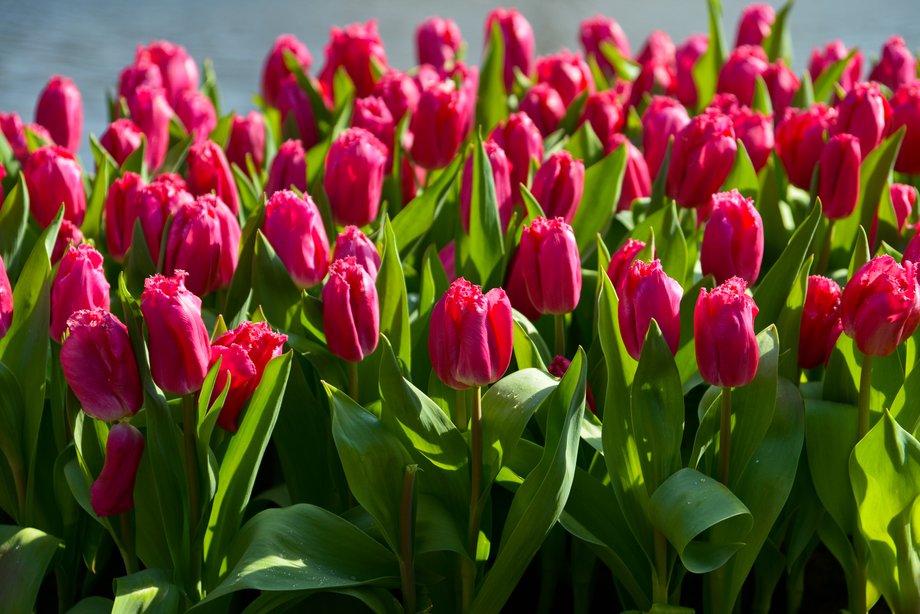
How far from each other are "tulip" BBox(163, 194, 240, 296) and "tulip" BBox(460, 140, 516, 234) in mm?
293

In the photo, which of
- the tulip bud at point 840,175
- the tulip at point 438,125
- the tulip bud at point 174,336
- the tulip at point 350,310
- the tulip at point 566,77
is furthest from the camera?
the tulip at point 566,77

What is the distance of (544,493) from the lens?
1.04 m

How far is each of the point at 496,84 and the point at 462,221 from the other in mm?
824

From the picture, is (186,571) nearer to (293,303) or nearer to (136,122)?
Answer: (293,303)

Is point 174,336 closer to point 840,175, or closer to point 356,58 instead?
point 840,175

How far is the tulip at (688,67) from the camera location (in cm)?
226

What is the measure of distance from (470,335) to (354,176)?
0.48 metres

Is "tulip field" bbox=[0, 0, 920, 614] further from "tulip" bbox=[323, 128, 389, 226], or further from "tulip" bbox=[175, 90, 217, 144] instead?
"tulip" bbox=[175, 90, 217, 144]

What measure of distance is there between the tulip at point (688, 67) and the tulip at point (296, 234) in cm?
116

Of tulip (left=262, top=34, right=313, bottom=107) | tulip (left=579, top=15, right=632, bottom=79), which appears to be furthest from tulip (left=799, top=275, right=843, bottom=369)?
tulip (left=579, top=15, right=632, bottom=79)

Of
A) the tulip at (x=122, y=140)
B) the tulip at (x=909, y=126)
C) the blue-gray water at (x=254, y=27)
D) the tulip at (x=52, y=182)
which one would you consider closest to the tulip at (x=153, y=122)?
the tulip at (x=122, y=140)

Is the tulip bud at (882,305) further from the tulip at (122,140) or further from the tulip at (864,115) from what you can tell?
the tulip at (122,140)

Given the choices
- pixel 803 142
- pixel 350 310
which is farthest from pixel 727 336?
pixel 803 142

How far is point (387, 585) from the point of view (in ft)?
3.72
